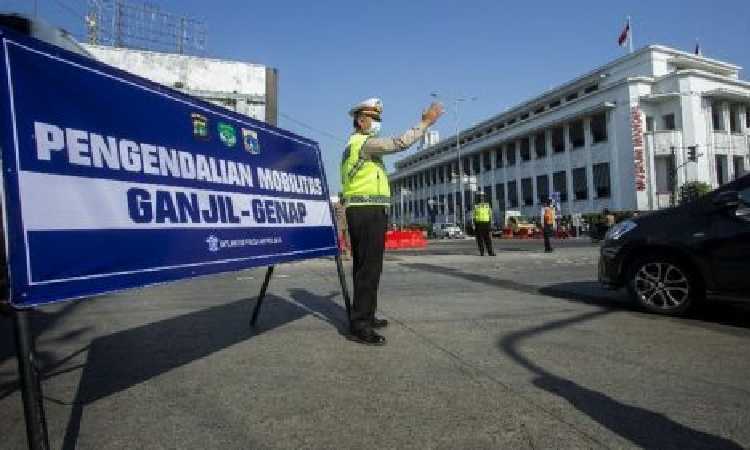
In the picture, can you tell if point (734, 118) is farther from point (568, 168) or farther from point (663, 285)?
point (663, 285)

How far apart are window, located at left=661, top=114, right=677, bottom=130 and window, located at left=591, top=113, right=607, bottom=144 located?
466 centimetres

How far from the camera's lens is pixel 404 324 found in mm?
5559

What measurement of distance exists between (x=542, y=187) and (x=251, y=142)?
5922 centimetres

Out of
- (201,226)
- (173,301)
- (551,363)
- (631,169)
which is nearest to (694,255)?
(551,363)

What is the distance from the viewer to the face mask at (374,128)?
504 cm

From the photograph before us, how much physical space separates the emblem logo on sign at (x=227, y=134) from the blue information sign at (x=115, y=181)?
0.05 ft

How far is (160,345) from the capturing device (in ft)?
15.7

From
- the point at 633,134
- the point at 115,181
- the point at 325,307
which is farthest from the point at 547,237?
the point at 633,134

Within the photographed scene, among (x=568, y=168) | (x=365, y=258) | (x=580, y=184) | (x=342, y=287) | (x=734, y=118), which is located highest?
(x=734, y=118)

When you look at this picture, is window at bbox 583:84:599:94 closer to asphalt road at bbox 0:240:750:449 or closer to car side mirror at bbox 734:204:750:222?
asphalt road at bbox 0:240:750:449

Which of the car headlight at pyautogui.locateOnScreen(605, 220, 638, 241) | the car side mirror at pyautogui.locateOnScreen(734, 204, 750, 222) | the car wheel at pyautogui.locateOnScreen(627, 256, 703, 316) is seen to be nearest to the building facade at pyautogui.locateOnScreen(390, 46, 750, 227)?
the car headlight at pyautogui.locateOnScreen(605, 220, 638, 241)

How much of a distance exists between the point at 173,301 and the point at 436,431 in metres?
5.80

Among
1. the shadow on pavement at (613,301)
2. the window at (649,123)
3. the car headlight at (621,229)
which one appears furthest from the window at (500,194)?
the car headlight at (621,229)

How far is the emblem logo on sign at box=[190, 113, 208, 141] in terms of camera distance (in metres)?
3.58
